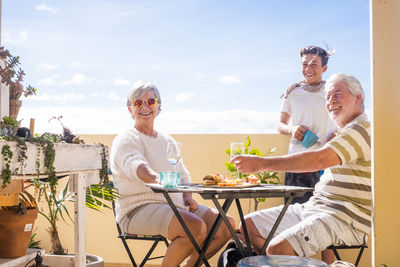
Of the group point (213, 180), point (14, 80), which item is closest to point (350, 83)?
point (213, 180)

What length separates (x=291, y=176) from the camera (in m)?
4.33

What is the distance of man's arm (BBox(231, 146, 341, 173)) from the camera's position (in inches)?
101

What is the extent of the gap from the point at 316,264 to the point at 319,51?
8.42 feet

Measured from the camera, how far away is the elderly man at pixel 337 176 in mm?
2559

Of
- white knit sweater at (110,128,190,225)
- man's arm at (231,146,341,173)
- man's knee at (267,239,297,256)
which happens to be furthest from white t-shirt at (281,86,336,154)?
man's knee at (267,239,297,256)

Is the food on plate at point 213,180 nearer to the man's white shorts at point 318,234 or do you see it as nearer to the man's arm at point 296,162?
the man's arm at point 296,162

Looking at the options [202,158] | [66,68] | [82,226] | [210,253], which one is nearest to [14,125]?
[82,226]

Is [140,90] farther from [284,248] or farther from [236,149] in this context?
[284,248]

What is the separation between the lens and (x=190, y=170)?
4.90 metres

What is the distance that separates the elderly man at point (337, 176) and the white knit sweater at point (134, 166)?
3.17 feet

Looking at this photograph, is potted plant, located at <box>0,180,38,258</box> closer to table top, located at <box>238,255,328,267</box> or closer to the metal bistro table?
the metal bistro table

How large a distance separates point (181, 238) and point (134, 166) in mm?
570

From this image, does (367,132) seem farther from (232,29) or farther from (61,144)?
(232,29)

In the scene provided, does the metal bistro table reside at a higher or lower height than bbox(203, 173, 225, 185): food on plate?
lower
